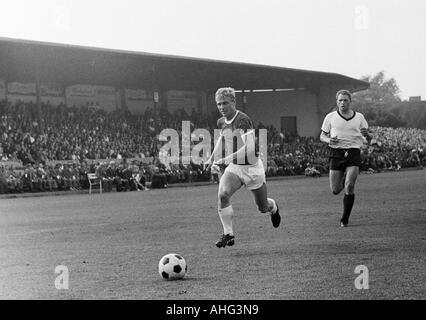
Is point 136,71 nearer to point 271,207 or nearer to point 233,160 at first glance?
point 271,207

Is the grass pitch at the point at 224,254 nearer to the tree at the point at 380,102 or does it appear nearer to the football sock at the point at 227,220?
the football sock at the point at 227,220

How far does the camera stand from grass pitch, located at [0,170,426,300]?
698cm

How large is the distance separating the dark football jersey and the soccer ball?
241cm

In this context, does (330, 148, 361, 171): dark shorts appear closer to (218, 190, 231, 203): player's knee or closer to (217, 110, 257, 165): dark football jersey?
(217, 110, 257, 165): dark football jersey

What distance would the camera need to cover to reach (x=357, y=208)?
16.2 m

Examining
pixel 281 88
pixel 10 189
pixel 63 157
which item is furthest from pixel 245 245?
pixel 281 88

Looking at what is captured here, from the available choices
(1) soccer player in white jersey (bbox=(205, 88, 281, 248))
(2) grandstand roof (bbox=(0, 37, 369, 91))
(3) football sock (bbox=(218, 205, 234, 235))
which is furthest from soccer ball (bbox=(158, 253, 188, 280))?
(2) grandstand roof (bbox=(0, 37, 369, 91))

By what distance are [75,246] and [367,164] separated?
123 feet

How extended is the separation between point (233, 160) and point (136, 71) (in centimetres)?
3542

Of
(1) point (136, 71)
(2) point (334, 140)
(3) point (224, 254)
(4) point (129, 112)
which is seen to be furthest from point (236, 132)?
(4) point (129, 112)

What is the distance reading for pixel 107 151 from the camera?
38.7m

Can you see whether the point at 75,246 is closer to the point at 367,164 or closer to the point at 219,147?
the point at 219,147

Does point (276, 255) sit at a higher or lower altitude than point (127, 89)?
lower

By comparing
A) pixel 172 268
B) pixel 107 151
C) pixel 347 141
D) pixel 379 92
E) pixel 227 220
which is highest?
pixel 379 92
